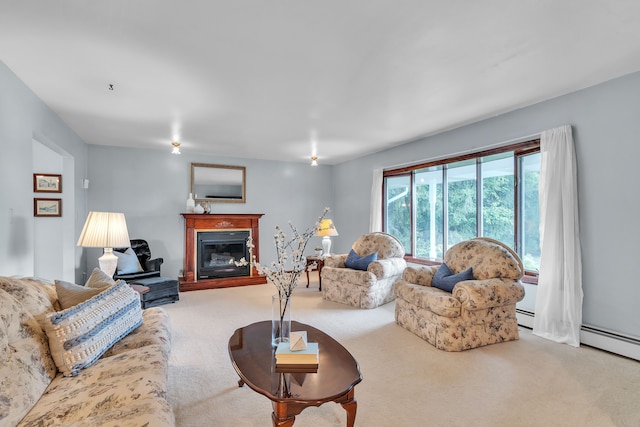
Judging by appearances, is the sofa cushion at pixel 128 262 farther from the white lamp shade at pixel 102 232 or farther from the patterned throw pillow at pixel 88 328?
the patterned throw pillow at pixel 88 328

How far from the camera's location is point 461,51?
2.32 meters

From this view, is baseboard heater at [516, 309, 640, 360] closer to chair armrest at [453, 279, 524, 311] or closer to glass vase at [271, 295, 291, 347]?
chair armrest at [453, 279, 524, 311]

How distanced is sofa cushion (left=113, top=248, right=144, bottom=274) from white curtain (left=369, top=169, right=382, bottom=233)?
4014 millimetres

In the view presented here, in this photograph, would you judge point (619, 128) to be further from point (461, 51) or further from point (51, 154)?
point (51, 154)

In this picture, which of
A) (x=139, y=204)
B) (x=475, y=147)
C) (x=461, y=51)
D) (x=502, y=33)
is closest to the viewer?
(x=502, y=33)

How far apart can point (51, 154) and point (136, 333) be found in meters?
3.61

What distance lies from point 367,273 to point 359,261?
0.36 meters

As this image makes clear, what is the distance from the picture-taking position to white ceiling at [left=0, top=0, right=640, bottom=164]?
1.86 meters

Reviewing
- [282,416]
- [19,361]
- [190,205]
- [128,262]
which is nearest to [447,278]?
[282,416]

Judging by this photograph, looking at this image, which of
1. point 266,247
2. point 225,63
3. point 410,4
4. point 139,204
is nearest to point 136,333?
point 225,63

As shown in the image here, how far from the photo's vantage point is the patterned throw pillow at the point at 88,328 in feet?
5.35

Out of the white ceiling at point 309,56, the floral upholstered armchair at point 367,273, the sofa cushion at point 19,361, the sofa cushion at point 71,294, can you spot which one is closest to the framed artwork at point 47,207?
the white ceiling at point 309,56

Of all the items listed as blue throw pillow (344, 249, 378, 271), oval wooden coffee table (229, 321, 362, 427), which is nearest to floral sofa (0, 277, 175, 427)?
oval wooden coffee table (229, 321, 362, 427)

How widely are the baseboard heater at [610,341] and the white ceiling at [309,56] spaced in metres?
2.36
